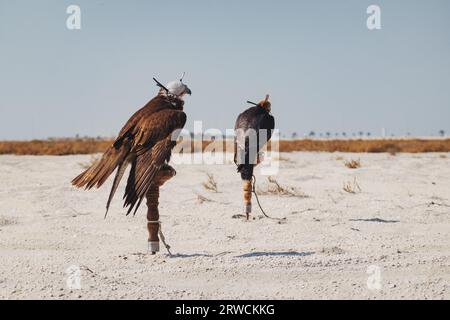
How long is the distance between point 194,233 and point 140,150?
6.39ft

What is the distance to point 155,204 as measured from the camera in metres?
3.99

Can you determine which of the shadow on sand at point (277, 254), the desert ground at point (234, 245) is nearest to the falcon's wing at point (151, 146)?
the desert ground at point (234, 245)

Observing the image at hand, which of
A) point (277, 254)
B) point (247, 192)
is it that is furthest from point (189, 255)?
point (247, 192)

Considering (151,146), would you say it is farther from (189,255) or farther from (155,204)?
→ (189,255)

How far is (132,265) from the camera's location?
3969mm

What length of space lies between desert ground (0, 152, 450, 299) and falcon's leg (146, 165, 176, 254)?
14cm

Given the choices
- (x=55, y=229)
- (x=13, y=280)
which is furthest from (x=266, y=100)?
(x=13, y=280)

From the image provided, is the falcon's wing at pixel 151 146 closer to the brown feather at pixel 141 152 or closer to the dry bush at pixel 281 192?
the brown feather at pixel 141 152

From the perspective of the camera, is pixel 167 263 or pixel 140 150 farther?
pixel 167 263

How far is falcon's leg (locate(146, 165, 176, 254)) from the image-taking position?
12.6 ft

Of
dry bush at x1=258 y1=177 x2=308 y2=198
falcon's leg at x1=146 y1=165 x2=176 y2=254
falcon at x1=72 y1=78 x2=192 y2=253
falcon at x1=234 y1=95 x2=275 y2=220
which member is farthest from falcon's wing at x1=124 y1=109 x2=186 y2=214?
dry bush at x1=258 y1=177 x2=308 y2=198

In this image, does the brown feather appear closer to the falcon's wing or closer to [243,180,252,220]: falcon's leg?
the falcon's wing

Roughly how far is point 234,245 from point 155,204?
3.67ft
